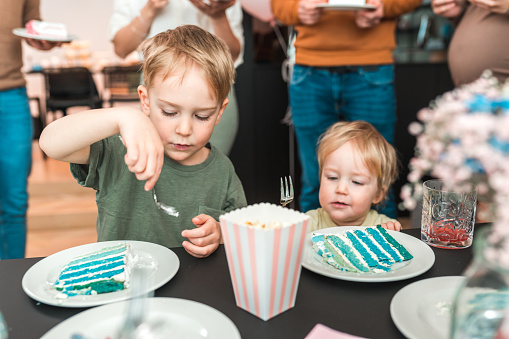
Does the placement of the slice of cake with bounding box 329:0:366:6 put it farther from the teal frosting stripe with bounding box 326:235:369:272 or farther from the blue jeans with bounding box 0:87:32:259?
the blue jeans with bounding box 0:87:32:259

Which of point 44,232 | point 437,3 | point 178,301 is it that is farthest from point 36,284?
point 44,232

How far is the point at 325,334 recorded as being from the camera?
611mm

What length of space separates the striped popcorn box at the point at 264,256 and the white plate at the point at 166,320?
6cm

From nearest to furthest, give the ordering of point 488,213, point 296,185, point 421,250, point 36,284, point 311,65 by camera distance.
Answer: point 488,213
point 36,284
point 421,250
point 311,65
point 296,185

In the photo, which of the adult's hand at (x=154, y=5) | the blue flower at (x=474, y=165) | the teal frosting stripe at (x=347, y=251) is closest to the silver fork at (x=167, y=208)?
the teal frosting stripe at (x=347, y=251)

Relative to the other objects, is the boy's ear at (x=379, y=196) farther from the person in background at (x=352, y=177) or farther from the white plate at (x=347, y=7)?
the white plate at (x=347, y=7)

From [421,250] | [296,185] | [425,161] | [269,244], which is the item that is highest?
[425,161]

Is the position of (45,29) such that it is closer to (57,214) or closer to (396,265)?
(396,265)

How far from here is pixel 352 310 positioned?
70 cm

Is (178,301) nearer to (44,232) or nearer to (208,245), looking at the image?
(208,245)

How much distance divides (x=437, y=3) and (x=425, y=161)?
1539 millimetres

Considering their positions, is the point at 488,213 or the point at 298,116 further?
the point at 298,116

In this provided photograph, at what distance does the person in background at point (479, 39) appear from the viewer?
1642 mm

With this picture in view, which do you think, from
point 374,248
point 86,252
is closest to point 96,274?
point 86,252
